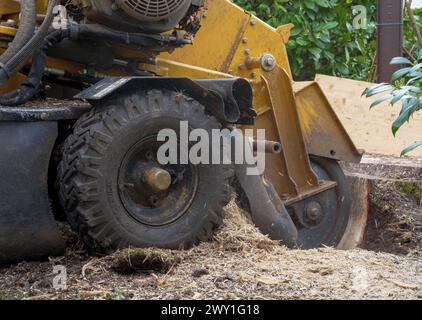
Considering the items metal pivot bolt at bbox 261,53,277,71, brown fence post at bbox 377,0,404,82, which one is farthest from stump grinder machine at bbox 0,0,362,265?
brown fence post at bbox 377,0,404,82

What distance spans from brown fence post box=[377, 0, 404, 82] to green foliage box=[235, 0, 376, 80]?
0.80 metres

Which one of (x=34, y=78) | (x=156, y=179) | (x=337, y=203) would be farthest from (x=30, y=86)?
(x=337, y=203)

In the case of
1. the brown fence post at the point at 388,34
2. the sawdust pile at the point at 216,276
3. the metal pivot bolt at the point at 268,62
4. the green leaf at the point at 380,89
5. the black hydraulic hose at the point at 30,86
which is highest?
the brown fence post at the point at 388,34

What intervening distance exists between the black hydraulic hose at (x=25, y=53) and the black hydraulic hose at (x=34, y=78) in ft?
0.18

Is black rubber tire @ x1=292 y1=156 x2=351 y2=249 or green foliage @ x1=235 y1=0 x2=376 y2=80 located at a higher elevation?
green foliage @ x1=235 y1=0 x2=376 y2=80

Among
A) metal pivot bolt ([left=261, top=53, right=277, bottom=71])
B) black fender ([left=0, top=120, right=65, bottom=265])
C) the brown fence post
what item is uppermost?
the brown fence post

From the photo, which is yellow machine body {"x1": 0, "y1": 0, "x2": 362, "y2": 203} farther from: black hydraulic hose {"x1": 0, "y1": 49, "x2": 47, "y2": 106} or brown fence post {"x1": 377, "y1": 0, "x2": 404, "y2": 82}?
brown fence post {"x1": 377, "y1": 0, "x2": 404, "y2": 82}

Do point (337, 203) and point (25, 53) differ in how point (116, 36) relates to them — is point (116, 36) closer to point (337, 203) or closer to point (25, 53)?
point (25, 53)

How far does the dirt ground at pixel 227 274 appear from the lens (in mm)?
3309

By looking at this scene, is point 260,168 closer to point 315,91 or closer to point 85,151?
point 315,91

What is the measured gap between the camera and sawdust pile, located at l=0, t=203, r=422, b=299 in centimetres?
330

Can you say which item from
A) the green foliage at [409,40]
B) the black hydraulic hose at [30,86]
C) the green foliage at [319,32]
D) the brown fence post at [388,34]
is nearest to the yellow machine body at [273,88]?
the black hydraulic hose at [30,86]

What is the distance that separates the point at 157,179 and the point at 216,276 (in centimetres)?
70

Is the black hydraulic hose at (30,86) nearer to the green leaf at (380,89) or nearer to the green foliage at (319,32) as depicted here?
the green leaf at (380,89)
